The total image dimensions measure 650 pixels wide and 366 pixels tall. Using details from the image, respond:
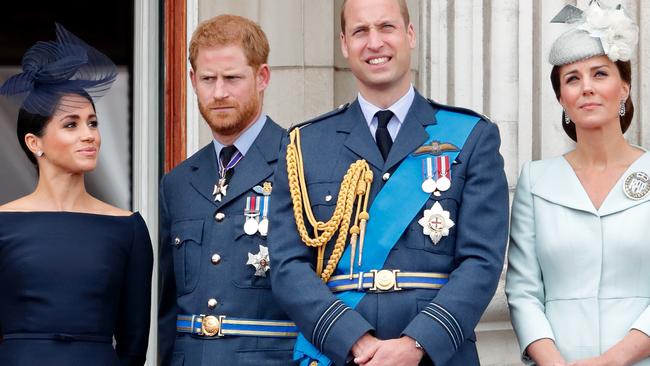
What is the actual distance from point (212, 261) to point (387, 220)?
0.72 metres

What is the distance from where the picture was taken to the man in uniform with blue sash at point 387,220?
12.0 feet

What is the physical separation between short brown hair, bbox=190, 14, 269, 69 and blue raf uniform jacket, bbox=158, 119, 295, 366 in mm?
233

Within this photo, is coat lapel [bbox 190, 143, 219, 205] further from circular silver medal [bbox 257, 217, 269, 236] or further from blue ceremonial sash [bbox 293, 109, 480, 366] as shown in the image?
blue ceremonial sash [bbox 293, 109, 480, 366]

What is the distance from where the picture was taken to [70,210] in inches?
167

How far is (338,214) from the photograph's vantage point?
12.5 ft

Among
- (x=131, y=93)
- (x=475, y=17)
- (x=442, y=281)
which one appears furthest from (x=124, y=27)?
(x=442, y=281)

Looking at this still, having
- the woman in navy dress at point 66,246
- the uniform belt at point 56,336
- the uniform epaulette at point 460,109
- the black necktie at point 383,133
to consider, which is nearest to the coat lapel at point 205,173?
the woman in navy dress at point 66,246

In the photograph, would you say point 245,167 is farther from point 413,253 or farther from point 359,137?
point 413,253

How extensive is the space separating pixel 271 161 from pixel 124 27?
7.05 ft

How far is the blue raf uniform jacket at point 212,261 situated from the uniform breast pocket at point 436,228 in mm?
617

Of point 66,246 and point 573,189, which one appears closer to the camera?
point 573,189

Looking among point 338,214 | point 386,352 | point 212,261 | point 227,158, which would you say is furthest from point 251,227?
point 386,352

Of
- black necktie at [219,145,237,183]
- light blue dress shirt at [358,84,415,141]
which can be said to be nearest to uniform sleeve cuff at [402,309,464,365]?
light blue dress shirt at [358,84,415,141]

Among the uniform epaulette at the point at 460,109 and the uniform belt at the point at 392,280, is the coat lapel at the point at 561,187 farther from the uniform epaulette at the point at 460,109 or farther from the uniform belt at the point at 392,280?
the uniform belt at the point at 392,280
